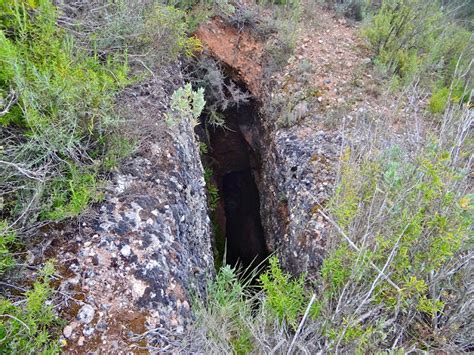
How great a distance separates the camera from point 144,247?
2.11m

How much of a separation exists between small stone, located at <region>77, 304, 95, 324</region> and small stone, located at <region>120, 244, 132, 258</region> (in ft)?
1.15

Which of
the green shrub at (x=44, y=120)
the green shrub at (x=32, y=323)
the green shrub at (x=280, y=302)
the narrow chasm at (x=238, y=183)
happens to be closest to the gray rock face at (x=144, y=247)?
the green shrub at (x=32, y=323)

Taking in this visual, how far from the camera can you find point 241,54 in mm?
4867

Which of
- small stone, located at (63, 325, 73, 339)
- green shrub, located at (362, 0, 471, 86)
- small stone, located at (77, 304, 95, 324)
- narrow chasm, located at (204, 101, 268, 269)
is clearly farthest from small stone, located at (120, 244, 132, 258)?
green shrub, located at (362, 0, 471, 86)

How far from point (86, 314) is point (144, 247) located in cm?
51

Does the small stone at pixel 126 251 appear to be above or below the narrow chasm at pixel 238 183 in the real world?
above

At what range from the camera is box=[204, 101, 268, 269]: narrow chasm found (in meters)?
5.38

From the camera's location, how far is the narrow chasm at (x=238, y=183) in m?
5.38

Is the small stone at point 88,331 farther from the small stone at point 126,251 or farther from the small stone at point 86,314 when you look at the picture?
the small stone at point 126,251

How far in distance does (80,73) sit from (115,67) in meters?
0.49

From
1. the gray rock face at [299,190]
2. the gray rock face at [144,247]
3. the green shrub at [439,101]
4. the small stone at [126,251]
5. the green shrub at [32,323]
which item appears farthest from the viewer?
the green shrub at [439,101]

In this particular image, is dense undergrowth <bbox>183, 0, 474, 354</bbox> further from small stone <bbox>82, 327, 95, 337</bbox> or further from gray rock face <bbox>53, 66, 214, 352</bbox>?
small stone <bbox>82, 327, 95, 337</bbox>

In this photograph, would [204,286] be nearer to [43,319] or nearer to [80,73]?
[43,319]

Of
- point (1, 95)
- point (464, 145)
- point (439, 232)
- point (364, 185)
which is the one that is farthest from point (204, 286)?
point (464, 145)
